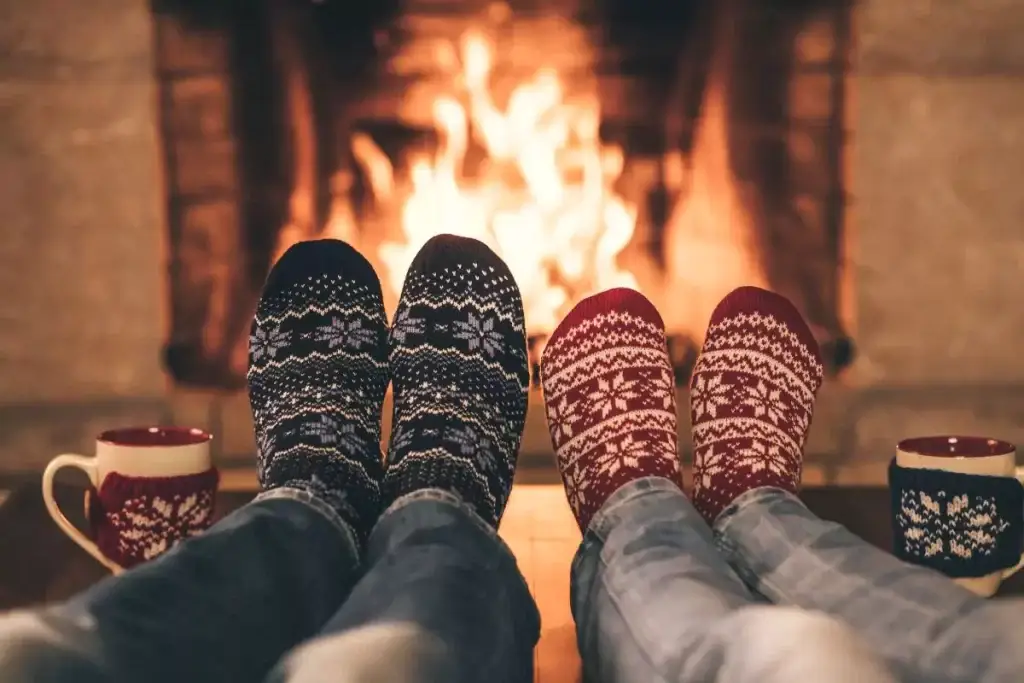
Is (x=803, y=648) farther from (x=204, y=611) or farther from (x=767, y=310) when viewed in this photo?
(x=767, y=310)

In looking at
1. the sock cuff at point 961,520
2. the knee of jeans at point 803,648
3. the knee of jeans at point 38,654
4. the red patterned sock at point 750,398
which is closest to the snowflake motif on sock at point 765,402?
the red patterned sock at point 750,398

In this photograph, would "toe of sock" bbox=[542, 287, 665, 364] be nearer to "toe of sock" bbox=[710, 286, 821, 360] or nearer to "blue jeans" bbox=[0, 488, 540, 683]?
"toe of sock" bbox=[710, 286, 821, 360]

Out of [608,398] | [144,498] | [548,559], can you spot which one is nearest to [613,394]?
[608,398]

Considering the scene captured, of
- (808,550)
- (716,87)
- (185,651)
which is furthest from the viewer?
(716,87)

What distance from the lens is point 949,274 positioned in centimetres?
139

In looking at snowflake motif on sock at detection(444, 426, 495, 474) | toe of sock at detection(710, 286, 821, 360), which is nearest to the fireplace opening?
toe of sock at detection(710, 286, 821, 360)

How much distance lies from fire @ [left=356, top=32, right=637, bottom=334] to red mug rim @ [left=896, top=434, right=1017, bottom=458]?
29.4 inches

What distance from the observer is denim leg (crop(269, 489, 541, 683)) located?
15.0 inches

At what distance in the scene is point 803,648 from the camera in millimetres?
379

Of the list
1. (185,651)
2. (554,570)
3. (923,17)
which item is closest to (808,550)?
(554,570)

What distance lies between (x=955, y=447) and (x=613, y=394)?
0.40 meters

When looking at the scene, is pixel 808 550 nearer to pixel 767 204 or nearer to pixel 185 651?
pixel 185 651

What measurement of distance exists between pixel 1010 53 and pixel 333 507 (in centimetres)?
124

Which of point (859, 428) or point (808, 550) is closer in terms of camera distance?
point (808, 550)
